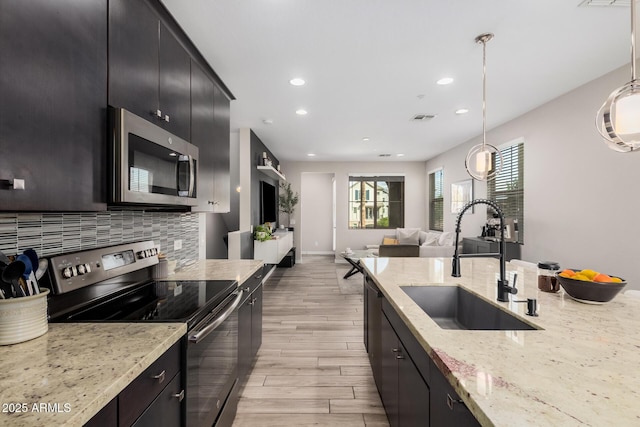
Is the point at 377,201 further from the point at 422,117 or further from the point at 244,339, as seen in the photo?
the point at 244,339

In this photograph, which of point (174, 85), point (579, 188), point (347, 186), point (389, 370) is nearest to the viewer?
point (389, 370)

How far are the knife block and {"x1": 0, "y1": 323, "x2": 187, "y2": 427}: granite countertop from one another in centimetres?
3

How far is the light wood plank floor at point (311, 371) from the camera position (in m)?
1.97

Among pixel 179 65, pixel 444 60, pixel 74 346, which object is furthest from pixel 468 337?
pixel 444 60

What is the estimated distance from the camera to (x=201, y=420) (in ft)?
4.37

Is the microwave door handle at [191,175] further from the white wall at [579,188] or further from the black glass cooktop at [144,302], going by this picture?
the white wall at [579,188]

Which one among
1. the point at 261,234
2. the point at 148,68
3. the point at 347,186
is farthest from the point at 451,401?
the point at 347,186

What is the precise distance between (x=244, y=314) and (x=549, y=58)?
336 centimetres

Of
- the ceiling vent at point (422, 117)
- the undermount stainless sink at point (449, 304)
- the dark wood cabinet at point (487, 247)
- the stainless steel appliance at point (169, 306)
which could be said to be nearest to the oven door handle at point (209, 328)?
the stainless steel appliance at point (169, 306)

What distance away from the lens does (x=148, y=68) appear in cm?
156

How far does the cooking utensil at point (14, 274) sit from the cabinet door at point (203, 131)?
1.13m

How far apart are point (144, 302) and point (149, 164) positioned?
684 mm

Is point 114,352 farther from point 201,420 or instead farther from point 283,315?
point 283,315

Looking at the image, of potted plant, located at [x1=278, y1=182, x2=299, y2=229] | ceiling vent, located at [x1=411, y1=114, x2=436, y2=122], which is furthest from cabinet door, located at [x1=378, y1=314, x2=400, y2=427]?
potted plant, located at [x1=278, y1=182, x2=299, y2=229]
